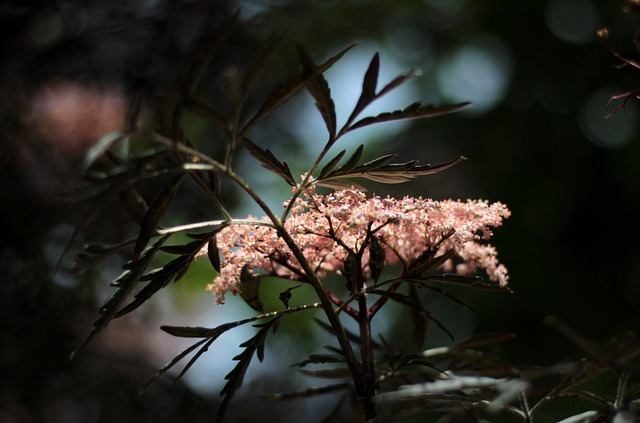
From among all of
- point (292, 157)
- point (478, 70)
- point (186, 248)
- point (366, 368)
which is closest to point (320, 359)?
point (366, 368)

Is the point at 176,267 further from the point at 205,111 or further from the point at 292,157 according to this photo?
the point at 292,157

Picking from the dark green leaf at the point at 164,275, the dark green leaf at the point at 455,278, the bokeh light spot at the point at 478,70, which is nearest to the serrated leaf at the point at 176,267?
the dark green leaf at the point at 164,275

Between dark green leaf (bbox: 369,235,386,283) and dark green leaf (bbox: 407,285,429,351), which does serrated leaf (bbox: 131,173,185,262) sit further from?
dark green leaf (bbox: 407,285,429,351)

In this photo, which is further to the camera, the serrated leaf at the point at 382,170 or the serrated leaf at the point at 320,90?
the serrated leaf at the point at 382,170

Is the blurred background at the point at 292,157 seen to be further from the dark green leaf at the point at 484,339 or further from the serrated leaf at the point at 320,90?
the dark green leaf at the point at 484,339

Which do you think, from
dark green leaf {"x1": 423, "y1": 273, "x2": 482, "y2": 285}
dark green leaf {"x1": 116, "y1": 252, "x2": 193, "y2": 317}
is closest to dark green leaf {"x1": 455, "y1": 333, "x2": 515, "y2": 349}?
dark green leaf {"x1": 423, "y1": 273, "x2": 482, "y2": 285}

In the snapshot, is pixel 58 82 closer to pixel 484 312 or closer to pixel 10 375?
pixel 10 375

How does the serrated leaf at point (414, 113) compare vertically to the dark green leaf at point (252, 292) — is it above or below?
above
